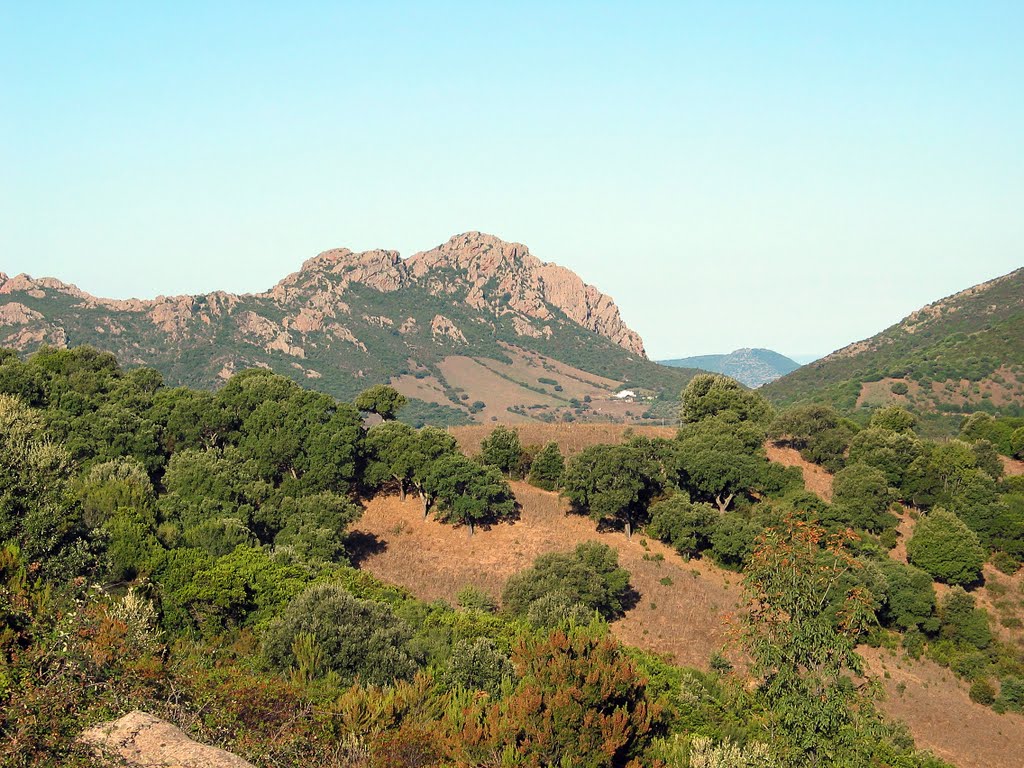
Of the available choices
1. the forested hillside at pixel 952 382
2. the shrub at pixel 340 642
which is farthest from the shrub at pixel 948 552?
the forested hillside at pixel 952 382

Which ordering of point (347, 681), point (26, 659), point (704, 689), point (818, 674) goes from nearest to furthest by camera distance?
point (26, 659) → point (818, 674) → point (347, 681) → point (704, 689)

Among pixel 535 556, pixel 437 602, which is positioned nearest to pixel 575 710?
pixel 437 602

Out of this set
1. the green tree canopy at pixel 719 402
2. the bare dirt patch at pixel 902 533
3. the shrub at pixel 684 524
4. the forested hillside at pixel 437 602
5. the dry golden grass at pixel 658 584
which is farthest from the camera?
the green tree canopy at pixel 719 402

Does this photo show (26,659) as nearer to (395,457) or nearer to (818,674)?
(818,674)

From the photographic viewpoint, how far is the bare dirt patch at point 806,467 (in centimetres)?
7769

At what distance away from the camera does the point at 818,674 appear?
65.8ft

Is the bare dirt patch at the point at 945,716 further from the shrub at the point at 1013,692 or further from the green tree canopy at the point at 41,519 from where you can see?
the green tree canopy at the point at 41,519

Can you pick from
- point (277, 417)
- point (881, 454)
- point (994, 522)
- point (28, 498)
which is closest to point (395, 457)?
point (277, 417)

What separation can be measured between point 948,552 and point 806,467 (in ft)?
64.9

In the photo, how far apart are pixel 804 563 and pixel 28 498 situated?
38.5 meters

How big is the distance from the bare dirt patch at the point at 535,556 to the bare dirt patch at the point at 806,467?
21571 mm

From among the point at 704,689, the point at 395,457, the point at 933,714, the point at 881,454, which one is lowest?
the point at 933,714

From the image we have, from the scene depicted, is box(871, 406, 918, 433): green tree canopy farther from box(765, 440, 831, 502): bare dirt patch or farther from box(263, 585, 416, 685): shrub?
box(263, 585, 416, 685): shrub

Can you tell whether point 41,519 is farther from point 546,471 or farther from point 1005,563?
point 1005,563
